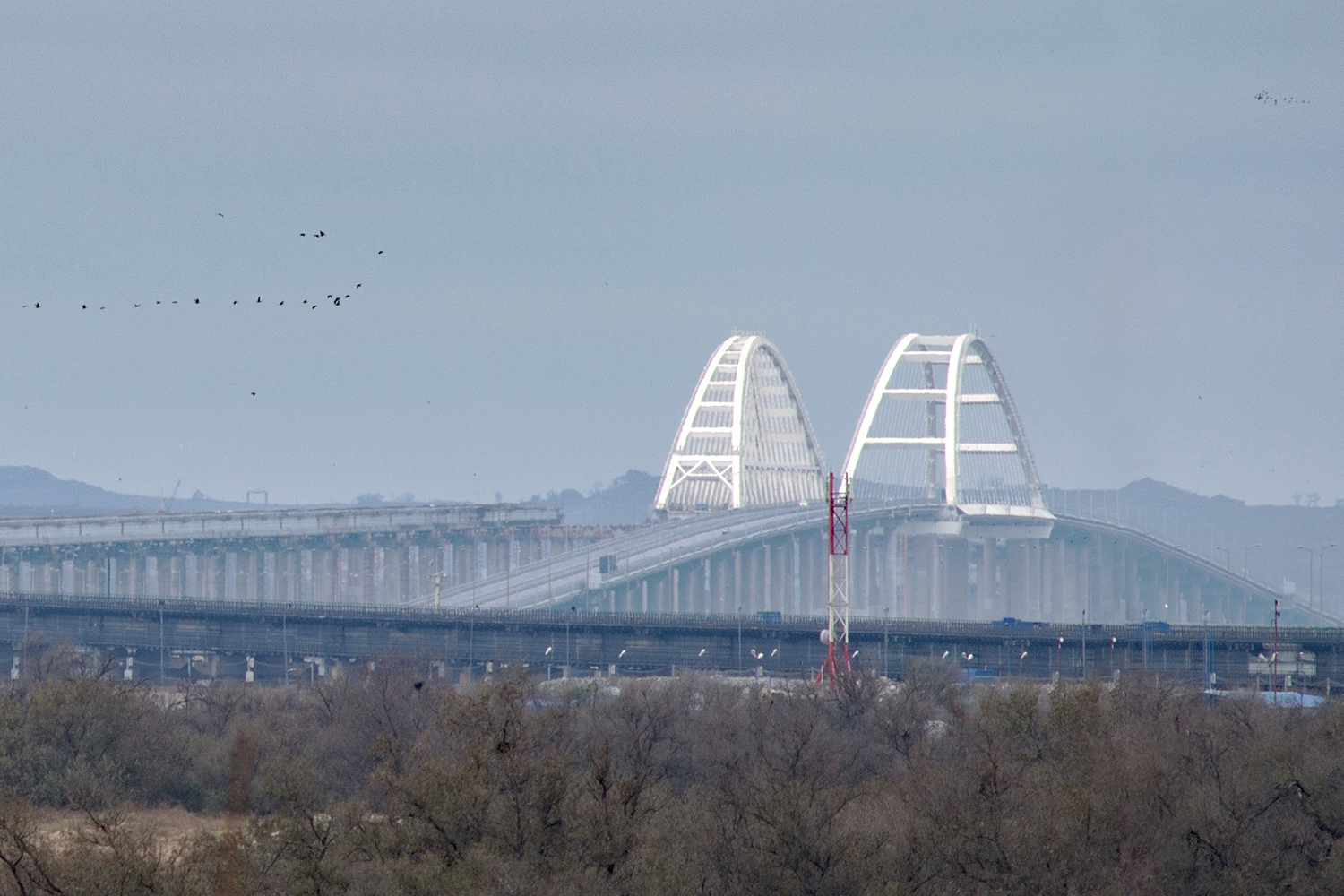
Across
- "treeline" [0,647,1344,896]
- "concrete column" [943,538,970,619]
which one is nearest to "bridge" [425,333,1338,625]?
"concrete column" [943,538,970,619]

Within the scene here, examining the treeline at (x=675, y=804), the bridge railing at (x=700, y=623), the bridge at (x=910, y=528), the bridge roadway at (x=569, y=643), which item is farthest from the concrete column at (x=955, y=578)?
the treeline at (x=675, y=804)

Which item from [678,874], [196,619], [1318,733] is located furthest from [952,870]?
[196,619]

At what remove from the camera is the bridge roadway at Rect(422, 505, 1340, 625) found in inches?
5212

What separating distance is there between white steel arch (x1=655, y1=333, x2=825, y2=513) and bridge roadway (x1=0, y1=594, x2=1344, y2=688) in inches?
2985

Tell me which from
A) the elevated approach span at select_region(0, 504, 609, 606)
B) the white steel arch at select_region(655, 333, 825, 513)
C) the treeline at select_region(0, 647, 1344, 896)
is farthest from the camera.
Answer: the white steel arch at select_region(655, 333, 825, 513)

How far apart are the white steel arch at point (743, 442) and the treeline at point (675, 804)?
4921 inches

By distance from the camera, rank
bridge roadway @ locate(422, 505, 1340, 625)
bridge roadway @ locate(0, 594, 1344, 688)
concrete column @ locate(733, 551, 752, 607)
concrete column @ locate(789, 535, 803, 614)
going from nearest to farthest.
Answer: bridge roadway @ locate(0, 594, 1344, 688) → bridge roadway @ locate(422, 505, 1340, 625) → concrete column @ locate(733, 551, 752, 607) → concrete column @ locate(789, 535, 803, 614)

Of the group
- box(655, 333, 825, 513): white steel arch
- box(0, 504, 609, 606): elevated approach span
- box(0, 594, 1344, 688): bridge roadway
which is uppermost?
box(655, 333, 825, 513): white steel arch

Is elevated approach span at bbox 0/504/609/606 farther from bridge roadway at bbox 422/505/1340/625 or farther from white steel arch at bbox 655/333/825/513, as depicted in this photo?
white steel arch at bbox 655/333/825/513

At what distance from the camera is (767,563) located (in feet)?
516

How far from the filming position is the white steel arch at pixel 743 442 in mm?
180125

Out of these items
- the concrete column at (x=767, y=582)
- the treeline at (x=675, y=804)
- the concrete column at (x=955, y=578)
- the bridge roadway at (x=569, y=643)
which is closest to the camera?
the treeline at (x=675, y=804)

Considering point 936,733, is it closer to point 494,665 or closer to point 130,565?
point 494,665

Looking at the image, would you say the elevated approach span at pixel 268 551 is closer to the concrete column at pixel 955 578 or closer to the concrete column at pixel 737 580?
the concrete column at pixel 737 580
